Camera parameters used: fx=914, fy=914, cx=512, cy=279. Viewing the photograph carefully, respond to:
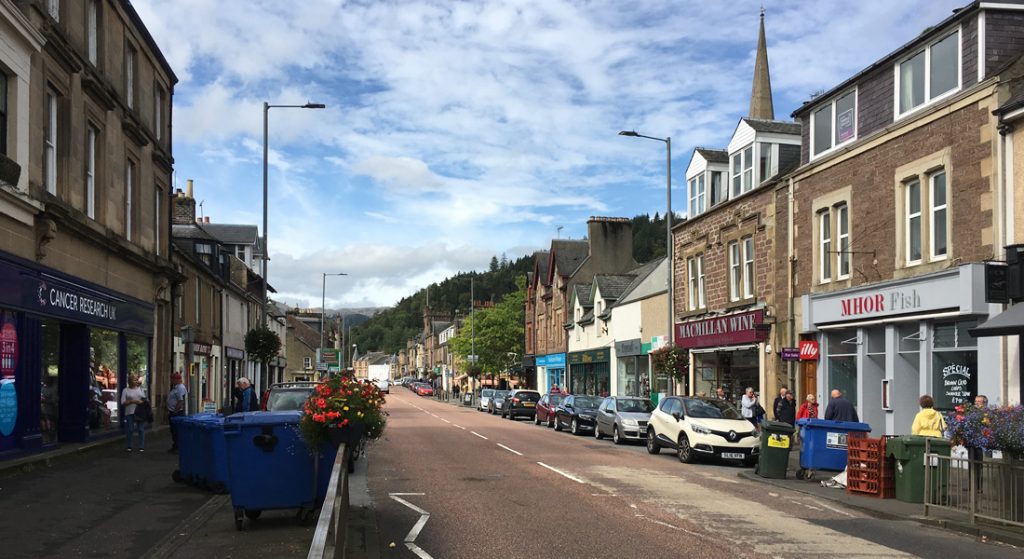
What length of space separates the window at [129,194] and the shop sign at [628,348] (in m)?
24.8

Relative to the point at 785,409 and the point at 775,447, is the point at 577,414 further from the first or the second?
the point at 775,447

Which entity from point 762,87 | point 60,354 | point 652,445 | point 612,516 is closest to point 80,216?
point 60,354

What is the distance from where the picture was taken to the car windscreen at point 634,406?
28328 millimetres

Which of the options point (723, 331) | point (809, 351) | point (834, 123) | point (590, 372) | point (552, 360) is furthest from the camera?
point (552, 360)

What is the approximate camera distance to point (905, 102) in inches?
851

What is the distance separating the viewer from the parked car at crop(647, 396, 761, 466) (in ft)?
66.4

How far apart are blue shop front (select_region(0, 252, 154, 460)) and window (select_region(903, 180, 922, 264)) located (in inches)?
716

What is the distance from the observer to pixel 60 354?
1923cm

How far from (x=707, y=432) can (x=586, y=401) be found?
12.9 metres

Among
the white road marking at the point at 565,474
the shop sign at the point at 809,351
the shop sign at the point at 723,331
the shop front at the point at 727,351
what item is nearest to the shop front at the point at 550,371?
the shop front at the point at 727,351

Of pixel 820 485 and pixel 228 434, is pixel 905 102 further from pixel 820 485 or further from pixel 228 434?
pixel 228 434

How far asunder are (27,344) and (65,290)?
196 centimetres

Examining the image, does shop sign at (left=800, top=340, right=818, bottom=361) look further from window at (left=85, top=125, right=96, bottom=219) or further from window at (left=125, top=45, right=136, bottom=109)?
window at (left=125, top=45, right=136, bottom=109)

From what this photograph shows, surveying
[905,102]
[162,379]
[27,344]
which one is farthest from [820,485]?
[162,379]
